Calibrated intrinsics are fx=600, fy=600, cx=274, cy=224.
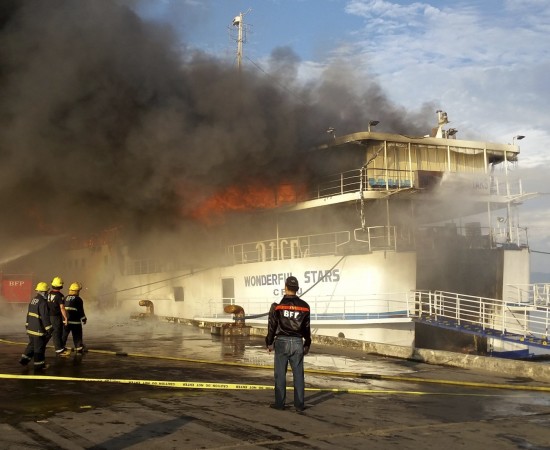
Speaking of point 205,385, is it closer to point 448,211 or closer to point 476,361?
point 476,361

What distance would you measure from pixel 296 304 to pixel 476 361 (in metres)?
5.49

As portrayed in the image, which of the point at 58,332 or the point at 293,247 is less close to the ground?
the point at 293,247

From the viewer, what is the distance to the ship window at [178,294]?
27.1 m

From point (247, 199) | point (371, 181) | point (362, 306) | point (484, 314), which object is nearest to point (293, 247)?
point (247, 199)

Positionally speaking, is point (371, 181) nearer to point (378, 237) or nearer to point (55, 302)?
point (378, 237)

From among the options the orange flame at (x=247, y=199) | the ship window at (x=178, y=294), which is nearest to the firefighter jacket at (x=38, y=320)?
the orange flame at (x=247, y=199)

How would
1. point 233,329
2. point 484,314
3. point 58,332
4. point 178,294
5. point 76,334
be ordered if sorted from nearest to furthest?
point 58,332
point 76,334
point 484,314
point 233,329
point 178,294

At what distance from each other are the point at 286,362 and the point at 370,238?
→ 13820 mm

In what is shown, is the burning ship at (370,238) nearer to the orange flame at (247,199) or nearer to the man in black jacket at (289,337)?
the orange flame at (247,199)

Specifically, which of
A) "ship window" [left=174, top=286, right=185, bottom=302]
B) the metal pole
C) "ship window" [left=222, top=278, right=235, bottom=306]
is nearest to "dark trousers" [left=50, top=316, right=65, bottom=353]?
"ship window" [left=222, top=278, right=235, bottom=306]

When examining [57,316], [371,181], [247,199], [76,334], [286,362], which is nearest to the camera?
[286,362]

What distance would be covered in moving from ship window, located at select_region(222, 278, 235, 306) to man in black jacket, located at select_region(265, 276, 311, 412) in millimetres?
17054

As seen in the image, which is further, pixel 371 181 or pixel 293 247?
pixel 293 247

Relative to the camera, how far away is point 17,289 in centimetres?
3108
